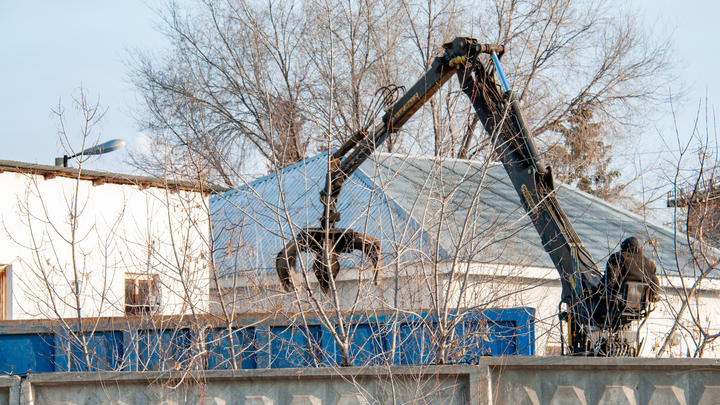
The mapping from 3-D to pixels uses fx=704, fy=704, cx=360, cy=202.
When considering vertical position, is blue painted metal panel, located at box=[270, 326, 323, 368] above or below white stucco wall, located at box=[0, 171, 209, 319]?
below

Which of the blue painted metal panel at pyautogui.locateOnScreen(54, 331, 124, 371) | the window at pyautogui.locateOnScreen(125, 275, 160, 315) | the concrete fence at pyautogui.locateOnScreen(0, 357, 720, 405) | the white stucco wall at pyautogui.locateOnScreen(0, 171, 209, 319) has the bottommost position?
the concrete fence at pyautogui.locateOnScreen(0, 357, 720, 405)

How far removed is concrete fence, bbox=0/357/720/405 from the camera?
4469mm

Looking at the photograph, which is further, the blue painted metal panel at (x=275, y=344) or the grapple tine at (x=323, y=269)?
the blue painted metal panel at (x=275, y=344)

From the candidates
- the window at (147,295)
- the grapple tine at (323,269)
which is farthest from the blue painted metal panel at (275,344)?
the grapple tine at (323,269)

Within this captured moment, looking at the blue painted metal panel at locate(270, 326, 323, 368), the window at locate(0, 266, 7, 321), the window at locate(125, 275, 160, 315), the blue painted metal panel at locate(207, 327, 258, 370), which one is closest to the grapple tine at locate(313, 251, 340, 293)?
the blue painted metal panel at locate(270, 326, 323, 368)

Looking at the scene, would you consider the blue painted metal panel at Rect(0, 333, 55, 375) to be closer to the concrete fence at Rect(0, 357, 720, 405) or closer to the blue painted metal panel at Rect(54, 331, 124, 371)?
the blue painted metal panel at Rect(54, 331, 124, 371)

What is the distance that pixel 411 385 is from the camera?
4.63m

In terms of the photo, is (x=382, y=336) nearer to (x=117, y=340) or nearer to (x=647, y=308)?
(x=117, y=340)

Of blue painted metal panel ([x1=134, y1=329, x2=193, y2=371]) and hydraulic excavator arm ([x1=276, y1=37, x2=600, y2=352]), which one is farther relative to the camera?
hydraulic excavator arm ([x1=276, y1=37, x2=600, y2=352])

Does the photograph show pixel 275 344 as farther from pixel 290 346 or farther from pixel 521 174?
pixel 521 174

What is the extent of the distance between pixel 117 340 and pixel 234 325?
1.27m

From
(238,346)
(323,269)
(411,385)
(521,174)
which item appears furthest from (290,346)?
(521,174)

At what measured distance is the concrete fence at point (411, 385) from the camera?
4469 mm

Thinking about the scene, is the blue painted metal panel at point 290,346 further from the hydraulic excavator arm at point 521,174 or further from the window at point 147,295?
the window at point 147,295
